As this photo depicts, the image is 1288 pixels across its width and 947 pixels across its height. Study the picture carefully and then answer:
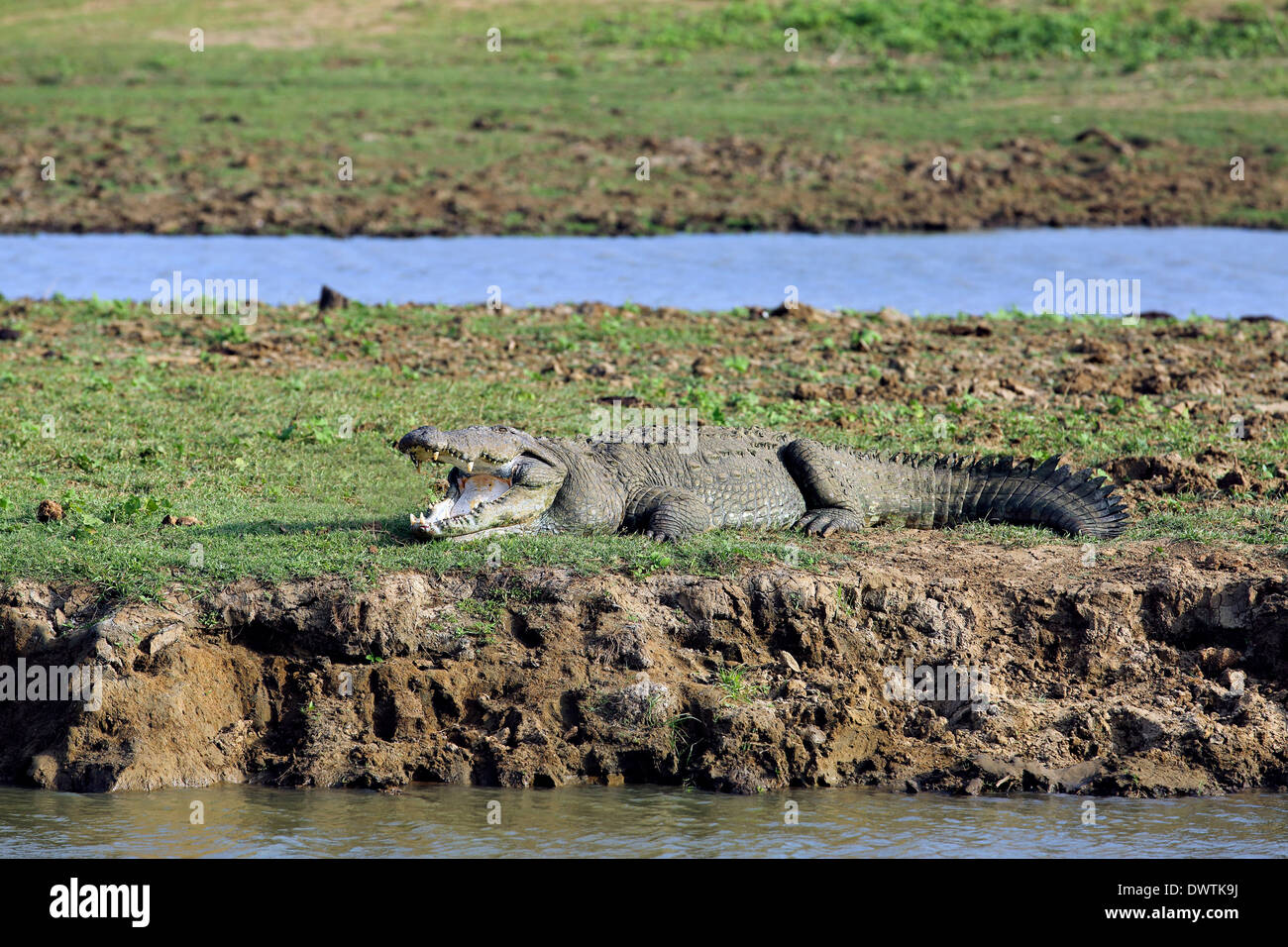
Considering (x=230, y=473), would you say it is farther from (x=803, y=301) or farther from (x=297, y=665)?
(x=803, y=301)

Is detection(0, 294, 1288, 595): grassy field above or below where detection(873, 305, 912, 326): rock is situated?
below

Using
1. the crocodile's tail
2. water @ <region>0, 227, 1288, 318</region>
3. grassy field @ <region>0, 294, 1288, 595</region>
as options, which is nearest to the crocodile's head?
grassy field @ <region>0, 294, 1288, 595</region>

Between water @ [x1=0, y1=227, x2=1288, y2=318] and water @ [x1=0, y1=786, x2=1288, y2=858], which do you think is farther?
water @ [x1=0, y1=227, x2=1288, y2=318]

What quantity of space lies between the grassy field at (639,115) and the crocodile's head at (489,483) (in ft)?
49.1

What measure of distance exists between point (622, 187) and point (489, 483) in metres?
17.2

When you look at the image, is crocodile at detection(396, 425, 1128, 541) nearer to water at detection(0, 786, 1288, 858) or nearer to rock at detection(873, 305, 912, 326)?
water at detection(0, 786, 1288, 858)

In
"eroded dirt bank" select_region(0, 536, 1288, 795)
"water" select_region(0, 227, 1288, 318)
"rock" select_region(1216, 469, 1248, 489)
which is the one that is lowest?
"eroded dirt bank" select_region(0, 536, 1288, 795)

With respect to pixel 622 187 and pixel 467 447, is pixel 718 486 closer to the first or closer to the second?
pixel 467 447

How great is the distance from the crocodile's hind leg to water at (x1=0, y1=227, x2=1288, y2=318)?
7.91 meters

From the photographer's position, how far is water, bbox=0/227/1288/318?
60.5ft

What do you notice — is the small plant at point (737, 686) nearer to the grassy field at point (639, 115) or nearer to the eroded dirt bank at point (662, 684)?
the eroded dirt bank at point (662, 684)

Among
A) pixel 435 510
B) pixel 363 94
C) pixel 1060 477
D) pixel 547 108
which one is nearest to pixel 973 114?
pixel 547 108

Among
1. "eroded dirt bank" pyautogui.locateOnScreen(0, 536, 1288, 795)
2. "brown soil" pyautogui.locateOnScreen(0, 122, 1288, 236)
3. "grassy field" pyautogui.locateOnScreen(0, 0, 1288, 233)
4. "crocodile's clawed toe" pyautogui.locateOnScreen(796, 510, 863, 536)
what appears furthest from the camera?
"grassy field" pyautogui.locateOnScreen(0, 0, 1288, 233)

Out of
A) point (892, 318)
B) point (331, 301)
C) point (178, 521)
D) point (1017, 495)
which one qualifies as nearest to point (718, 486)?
point (1017, 495)
